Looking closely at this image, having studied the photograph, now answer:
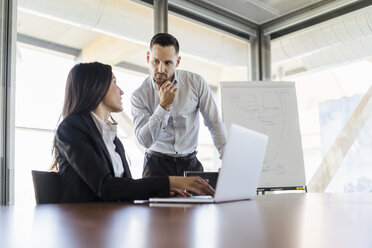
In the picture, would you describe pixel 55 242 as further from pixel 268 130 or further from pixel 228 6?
pixel 228 6

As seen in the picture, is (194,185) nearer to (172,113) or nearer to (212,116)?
(172,113)

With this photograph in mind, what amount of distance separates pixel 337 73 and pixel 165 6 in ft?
6.36

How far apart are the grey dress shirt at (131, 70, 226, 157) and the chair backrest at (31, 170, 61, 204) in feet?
3.29

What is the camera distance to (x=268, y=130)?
3.57 meters

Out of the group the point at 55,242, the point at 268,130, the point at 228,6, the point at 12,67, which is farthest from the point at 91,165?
the point at 228,6

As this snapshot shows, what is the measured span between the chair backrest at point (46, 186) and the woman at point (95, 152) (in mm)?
24

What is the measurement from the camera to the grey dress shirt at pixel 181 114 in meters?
2.57

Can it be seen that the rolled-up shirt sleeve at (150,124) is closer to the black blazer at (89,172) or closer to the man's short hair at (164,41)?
the man's short hair at (164,41)

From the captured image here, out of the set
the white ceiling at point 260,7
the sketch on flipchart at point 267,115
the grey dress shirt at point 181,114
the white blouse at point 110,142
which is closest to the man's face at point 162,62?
the grey dress shirt at point 181,114

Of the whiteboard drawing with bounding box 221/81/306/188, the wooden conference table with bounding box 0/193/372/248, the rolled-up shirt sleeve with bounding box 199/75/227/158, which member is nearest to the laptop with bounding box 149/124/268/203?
the wooden conference table with bounding box 0/193/372/248

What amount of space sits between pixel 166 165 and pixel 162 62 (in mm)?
669

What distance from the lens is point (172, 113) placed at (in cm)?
262

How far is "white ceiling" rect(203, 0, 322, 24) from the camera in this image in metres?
4.06

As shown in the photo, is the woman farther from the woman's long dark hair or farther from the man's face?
the man's face
